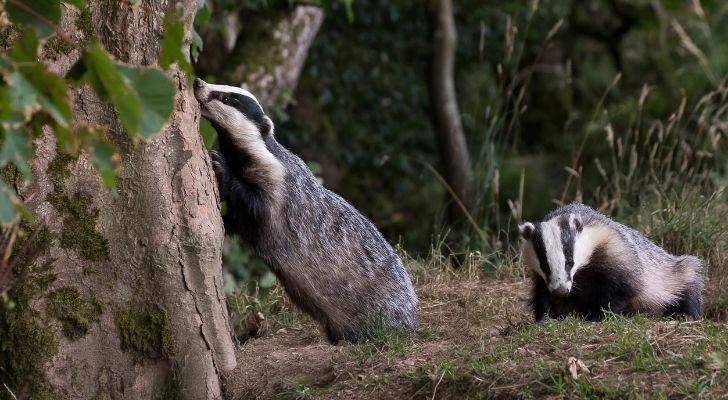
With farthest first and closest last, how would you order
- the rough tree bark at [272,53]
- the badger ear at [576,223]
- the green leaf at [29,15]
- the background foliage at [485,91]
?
the background foliage at [485,91], the rough tree bark at [272,53], the badger ear at [576,223], the green leaf at [29,15]

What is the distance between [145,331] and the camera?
4.26 m

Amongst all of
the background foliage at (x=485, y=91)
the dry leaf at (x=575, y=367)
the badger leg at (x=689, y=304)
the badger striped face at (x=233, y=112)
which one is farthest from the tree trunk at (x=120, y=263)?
the background foliage at (x=485, y=91)

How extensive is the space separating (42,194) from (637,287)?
9.48ft

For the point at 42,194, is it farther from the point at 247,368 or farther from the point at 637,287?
the point at 637,287

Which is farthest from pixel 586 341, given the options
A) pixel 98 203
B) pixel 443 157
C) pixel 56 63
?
pixel 443 157

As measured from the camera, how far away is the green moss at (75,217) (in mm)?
4148

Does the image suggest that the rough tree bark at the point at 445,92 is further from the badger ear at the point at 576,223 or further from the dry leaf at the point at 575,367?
the dry leaf at the point at 575,367

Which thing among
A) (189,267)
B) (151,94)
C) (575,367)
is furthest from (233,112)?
(151,94)

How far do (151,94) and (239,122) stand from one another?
2.80 metres

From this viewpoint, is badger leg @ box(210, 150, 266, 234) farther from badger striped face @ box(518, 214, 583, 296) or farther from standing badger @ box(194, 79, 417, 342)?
badger striped face @ box(518, 214, 583, 296)

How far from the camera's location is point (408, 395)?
4047 millimetres

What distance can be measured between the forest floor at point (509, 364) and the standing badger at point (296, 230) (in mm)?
293

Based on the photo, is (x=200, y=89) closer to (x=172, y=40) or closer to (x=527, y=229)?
(x=527, y=229)

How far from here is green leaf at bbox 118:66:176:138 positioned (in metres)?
2.35
